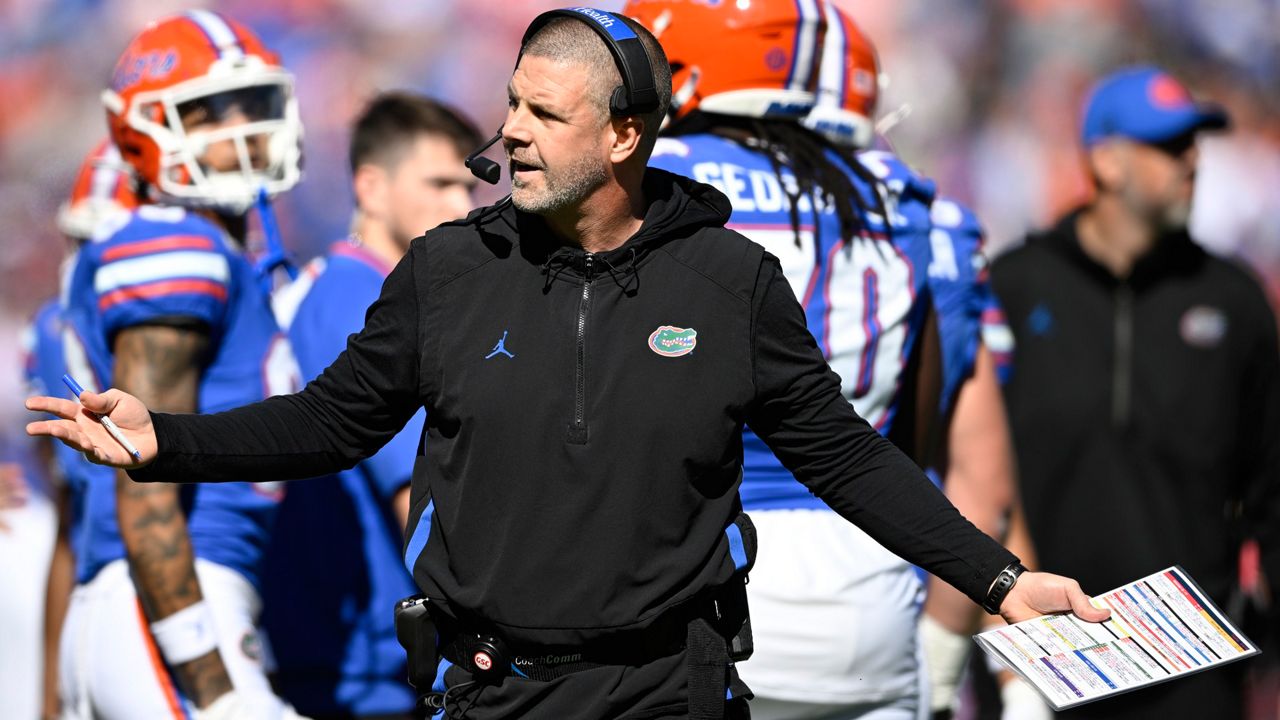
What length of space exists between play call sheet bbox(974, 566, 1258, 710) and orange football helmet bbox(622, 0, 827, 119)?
1478 mm

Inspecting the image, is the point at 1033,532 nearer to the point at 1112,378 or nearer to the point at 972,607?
the point at 1112,378

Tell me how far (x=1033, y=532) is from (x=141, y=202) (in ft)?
10.3

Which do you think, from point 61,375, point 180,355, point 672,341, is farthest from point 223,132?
point 672,341

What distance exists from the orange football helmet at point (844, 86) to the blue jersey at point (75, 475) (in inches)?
73.3

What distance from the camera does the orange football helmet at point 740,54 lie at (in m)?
3.63

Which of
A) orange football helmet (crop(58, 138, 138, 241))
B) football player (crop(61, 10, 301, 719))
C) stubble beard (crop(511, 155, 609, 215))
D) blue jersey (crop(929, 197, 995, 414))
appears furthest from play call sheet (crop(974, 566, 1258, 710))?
orange football helmet (crop(58, 138, 138, 241))

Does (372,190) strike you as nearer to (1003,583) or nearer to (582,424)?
(582,424)

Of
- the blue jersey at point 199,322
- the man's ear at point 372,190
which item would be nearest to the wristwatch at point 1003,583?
the blue jersey at point 199,322

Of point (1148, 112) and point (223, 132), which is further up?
point (223, 132)

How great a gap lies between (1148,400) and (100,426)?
409 centimetres

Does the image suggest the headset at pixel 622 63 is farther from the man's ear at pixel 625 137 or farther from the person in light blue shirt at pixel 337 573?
the person in light blue shirt at pixel 337 573

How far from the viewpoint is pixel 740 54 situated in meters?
3.63

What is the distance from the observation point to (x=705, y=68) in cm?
365

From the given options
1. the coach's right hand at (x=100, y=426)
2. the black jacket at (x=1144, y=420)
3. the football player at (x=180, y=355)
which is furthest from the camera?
the black jacket at (x=1144, y=420)
